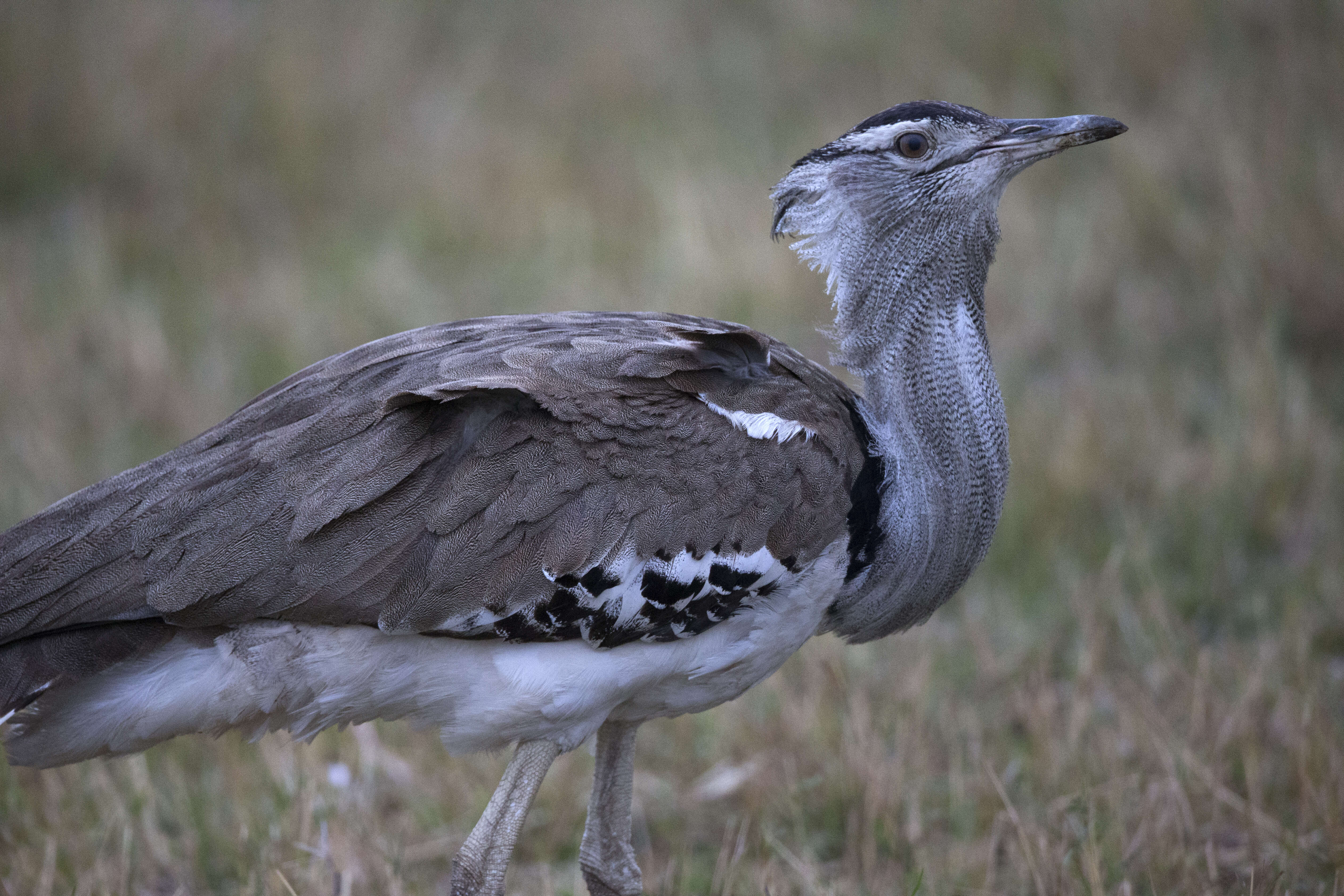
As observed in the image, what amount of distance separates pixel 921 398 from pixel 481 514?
0.81 meters

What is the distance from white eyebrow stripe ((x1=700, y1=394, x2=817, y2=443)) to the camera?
208 centimetres

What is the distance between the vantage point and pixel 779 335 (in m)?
4.86

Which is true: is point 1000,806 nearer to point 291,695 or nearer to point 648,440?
point 648,440

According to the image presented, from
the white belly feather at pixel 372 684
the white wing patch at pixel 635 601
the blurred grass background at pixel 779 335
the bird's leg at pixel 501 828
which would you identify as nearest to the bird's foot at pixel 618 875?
the blurred grass background at pixel 779 335

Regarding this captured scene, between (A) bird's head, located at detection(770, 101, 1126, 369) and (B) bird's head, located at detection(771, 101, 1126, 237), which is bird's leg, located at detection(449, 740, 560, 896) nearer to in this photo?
(A) bird's head, located at detection(770, 101, 1126, 369)

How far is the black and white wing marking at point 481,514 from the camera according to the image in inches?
76.4

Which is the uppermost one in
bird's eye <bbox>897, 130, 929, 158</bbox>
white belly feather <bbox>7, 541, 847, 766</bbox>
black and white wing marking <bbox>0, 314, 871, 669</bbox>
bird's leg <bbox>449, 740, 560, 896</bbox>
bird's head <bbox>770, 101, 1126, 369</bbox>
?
bird's eye <bbox>897, 130, 929, 158</bbox>

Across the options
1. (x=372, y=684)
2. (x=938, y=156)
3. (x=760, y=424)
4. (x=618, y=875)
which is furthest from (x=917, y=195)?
(x=618, y=875)

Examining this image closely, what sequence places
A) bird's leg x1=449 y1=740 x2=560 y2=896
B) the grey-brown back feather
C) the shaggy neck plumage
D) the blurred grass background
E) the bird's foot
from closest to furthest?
the grey-brown back feather < bird's leg x1=449 y1=740 x2=560 y2=896 < the shaggy neck plumage < the bird's foot < the blurred grass background

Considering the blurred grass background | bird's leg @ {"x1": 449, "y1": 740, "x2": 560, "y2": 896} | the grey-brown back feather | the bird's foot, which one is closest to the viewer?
the grey-brown back feather

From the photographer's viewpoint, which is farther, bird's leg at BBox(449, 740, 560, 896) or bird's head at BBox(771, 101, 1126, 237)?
bird's head at BBox(771, 101, 1126, 237)

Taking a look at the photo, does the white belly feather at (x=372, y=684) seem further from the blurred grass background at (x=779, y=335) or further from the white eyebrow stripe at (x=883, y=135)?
the white eyebrow stripe at (x=883, y=135)

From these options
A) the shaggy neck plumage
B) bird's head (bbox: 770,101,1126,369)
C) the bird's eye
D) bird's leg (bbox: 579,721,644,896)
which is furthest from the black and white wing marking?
the bird's eye

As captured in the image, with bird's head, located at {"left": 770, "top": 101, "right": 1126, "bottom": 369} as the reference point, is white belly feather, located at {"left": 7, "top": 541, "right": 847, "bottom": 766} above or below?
below
